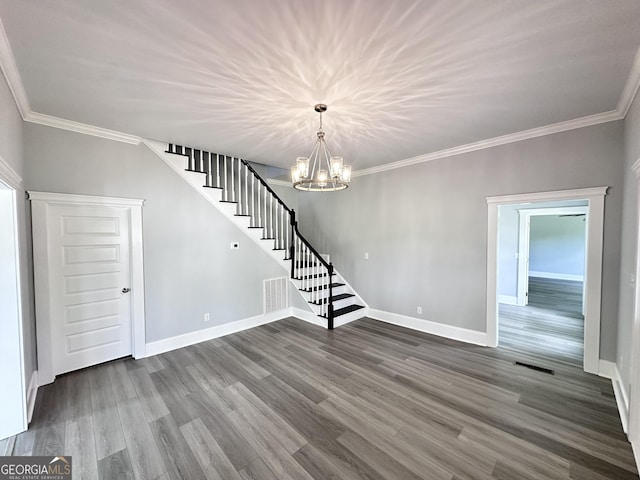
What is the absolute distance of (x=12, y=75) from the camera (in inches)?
82.2

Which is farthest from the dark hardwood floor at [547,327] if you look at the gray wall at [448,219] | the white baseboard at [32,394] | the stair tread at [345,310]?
the white baseboard at [32,394]

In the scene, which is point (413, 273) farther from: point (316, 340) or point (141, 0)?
point (141, 0)

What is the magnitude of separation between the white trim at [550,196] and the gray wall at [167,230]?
395 centimetres

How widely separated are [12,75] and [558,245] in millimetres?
13802

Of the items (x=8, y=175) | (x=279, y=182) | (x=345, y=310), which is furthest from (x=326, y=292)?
(x=8, y=175)

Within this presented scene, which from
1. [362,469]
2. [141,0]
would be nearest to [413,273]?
[362,469]

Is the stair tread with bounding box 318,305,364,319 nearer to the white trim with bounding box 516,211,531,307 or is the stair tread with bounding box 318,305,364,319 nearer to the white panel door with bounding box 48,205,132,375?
the white panel door with bounding box 48,205,132,375

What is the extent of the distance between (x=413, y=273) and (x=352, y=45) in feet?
12.2

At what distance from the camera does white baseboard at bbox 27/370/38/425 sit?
244 centimetres

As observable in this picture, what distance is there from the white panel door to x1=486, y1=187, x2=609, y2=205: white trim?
16.8 feet

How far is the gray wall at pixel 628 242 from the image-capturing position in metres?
2.33

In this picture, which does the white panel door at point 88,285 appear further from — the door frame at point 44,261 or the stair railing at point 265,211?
the stair railing at point 265,211

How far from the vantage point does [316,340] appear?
13.8 feet

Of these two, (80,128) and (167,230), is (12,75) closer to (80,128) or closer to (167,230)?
(80,128)
